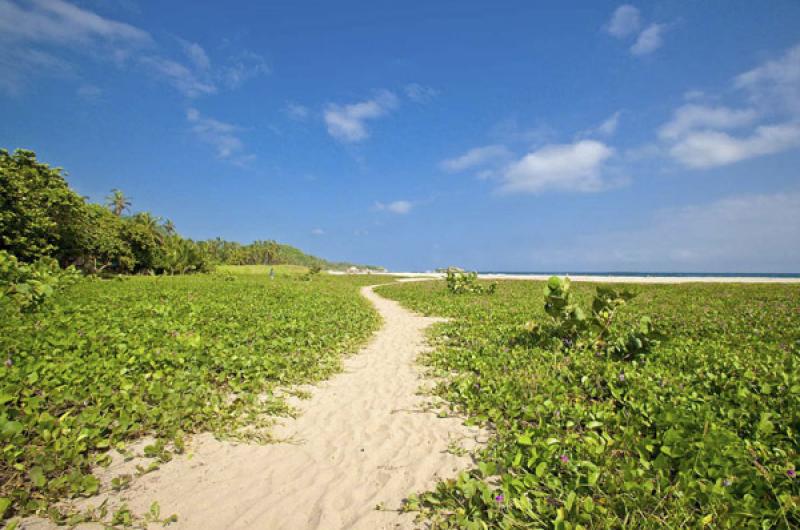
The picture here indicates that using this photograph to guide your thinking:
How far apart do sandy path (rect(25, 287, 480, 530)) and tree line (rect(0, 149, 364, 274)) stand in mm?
28724

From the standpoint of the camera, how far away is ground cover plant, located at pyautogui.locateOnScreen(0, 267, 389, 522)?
3.90m

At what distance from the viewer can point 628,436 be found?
4.35 m

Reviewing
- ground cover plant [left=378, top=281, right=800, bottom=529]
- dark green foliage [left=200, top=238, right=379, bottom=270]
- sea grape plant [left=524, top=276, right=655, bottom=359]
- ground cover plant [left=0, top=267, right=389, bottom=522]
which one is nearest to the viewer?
ground cover plant [left=378, top=281, right=800, bottom=529]

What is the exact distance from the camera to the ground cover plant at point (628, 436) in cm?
325

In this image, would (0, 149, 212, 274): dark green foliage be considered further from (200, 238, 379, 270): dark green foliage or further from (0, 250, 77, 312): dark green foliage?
(200, 238, 379, 270): dark green foliage

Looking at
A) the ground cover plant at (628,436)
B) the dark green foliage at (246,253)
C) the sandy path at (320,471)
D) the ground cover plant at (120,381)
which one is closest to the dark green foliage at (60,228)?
the ground cover plant at (120,381)

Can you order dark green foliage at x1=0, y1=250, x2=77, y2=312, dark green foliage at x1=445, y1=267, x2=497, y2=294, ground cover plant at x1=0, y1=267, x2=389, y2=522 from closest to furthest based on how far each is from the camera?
ground cover plant at x1=0, y1=267, x2=389, y2=522 → dark green foliage at x1=0, y1=250, x2=77, y2=312 → dark green foliage at x1=445, y1=267, x2=497, y2=294

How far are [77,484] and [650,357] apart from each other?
9316 millimetres

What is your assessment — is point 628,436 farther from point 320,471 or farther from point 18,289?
point 18,289

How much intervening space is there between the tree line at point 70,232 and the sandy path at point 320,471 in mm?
28724

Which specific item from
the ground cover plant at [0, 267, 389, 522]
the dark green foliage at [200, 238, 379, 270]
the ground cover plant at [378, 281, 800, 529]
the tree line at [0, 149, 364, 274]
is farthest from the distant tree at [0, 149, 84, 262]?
the dark green foliage at [200, 238, 379, 270]

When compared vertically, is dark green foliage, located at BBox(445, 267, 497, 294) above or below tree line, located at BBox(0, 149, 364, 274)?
below

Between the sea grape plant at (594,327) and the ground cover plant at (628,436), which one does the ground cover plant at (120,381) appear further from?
the sea grape plant at (594,327)

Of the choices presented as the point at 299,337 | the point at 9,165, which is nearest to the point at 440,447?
the point at 299,337
